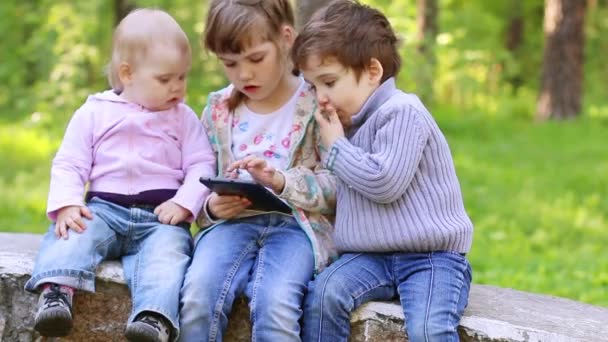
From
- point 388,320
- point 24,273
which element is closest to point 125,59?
point 24,273

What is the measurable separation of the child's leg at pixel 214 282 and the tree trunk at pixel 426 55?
6.13 meters

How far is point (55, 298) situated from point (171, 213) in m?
0.52

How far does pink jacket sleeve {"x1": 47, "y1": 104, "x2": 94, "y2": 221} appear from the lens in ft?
10.5

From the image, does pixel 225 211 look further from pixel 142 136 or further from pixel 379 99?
pixel 379 99

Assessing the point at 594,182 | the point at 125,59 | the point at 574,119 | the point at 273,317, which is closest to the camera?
the point at 273,317

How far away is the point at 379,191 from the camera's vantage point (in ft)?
9.62

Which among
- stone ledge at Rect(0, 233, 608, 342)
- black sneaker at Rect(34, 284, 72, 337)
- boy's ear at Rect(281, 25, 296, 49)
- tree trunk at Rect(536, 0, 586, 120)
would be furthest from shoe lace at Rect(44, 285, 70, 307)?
tree trunk at Rect(536, 0, 586, 120)

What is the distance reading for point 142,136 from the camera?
3.37 meters

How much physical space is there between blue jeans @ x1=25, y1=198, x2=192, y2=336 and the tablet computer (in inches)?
10.9

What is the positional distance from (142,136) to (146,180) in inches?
6.5

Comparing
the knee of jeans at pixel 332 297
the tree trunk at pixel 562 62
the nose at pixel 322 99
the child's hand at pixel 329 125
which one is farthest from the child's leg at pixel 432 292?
the tree trunk at pixel 562 62

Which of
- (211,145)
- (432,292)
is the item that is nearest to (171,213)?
(211,145)

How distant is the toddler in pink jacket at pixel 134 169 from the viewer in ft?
10.3

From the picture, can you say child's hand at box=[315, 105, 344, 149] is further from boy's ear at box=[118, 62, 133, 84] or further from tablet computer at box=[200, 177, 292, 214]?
boy's ear at box=[118, 62, 133, 84]
